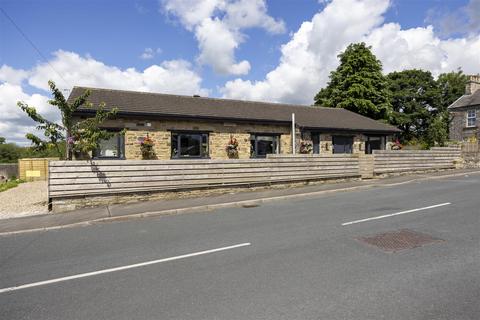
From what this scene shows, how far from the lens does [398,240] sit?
5895 millimetres

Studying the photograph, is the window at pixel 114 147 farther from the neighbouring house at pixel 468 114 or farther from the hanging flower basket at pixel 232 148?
the neighbouring house at pixel 468 114

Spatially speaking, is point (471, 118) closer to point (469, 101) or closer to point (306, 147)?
point (469, 101)

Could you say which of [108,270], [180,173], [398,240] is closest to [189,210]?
[180,173]

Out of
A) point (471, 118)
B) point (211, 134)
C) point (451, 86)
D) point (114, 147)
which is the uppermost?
point (451, 86)

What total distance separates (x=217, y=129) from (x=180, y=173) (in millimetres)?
6137

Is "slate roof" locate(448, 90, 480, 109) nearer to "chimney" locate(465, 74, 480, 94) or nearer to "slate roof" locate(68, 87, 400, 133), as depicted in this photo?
"chimney" locate(465, 74, 480, 94)

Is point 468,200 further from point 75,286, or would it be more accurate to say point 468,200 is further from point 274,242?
point 75,286

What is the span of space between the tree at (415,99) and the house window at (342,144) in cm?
2988

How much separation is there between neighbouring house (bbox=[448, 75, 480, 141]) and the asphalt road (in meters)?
33.4

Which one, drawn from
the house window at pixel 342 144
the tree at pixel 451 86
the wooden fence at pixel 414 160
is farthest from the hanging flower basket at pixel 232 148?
the tree at pixel 451 86

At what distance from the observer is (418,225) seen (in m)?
6.93

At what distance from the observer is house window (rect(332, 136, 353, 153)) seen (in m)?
21.5

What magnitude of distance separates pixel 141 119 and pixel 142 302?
44.2ft

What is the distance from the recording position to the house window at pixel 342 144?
2153 centimetres
